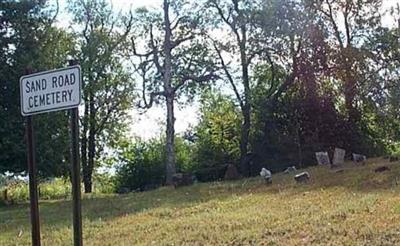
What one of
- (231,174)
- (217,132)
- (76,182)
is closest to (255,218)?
(76,182)

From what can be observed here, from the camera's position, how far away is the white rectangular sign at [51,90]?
13.8 feet

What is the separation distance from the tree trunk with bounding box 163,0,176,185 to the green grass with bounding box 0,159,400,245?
798cm

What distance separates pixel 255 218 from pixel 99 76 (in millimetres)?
19708

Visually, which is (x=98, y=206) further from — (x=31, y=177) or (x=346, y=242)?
(x=31, y=177)

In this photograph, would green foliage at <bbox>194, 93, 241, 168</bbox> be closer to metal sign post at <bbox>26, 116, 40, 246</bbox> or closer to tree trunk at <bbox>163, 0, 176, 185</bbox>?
tree trunk at <bbox>163, 0, 176, 185</bbox>

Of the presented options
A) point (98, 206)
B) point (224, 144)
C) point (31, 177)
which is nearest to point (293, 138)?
point (224, 144)

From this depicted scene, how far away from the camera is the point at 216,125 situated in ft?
84.5

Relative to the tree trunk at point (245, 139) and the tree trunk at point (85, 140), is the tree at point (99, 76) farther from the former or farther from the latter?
the tree trunk at point (245, 139)

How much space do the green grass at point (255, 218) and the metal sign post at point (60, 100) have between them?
2.90 metres

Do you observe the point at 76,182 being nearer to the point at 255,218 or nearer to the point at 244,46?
the point at 255,218

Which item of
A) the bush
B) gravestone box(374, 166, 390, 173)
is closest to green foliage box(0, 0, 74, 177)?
the bush

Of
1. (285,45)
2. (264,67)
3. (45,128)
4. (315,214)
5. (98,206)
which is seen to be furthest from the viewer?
(264,67)

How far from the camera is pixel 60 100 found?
14.0 feet

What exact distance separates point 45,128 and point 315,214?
38.9 feet
